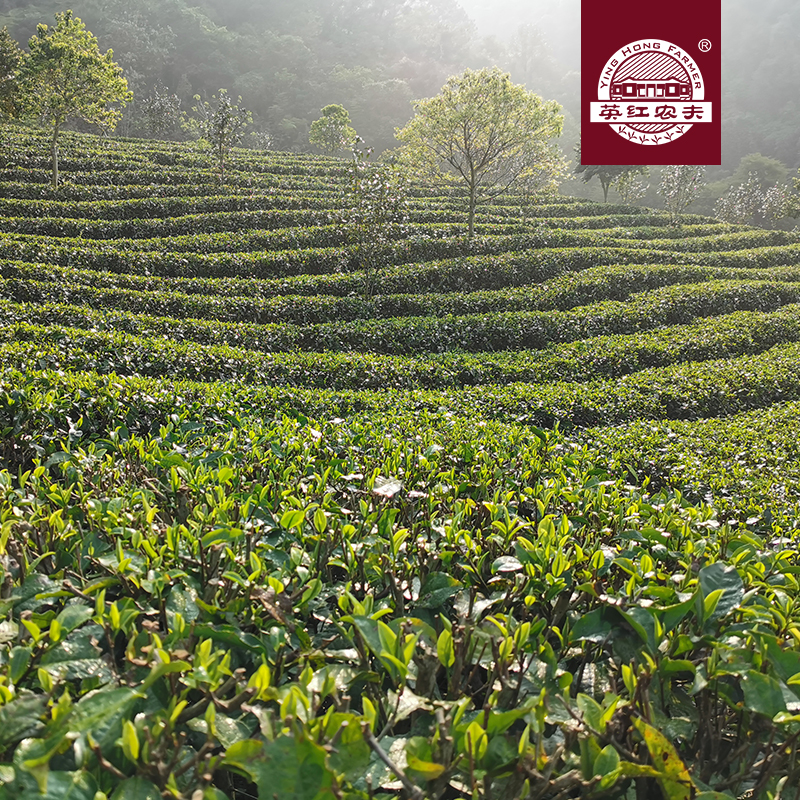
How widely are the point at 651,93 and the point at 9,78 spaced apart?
26.4 meters

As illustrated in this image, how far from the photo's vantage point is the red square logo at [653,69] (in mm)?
14531

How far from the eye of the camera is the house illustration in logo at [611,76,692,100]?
57.2 ft

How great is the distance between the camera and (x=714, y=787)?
1.07m

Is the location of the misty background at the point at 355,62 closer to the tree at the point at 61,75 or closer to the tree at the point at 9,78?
the tree at the point at 9,78

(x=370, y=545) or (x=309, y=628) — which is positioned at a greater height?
(x=370, y=545)

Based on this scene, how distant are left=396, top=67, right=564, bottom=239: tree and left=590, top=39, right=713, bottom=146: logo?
2.36m

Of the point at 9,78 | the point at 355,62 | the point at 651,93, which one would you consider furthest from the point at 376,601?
the point at 355,62

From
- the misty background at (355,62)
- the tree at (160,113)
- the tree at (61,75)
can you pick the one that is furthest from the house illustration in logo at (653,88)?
the misty background at (355,62)

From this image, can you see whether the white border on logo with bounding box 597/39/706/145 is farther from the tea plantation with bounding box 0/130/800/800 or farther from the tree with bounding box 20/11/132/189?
the tree with bounding box 20/11/132/189

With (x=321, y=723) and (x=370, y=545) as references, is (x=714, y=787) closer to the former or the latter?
(x=321, y=723)

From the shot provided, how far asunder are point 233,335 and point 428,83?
90.6 meters

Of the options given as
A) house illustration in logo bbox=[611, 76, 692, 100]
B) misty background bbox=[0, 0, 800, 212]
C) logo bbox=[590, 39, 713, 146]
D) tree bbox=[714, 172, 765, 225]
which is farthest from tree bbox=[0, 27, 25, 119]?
tree bbox=[714, 172, 765, 225]

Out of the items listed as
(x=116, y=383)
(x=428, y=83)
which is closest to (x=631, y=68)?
(x=116, y=383)

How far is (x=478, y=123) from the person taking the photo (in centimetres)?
1859
